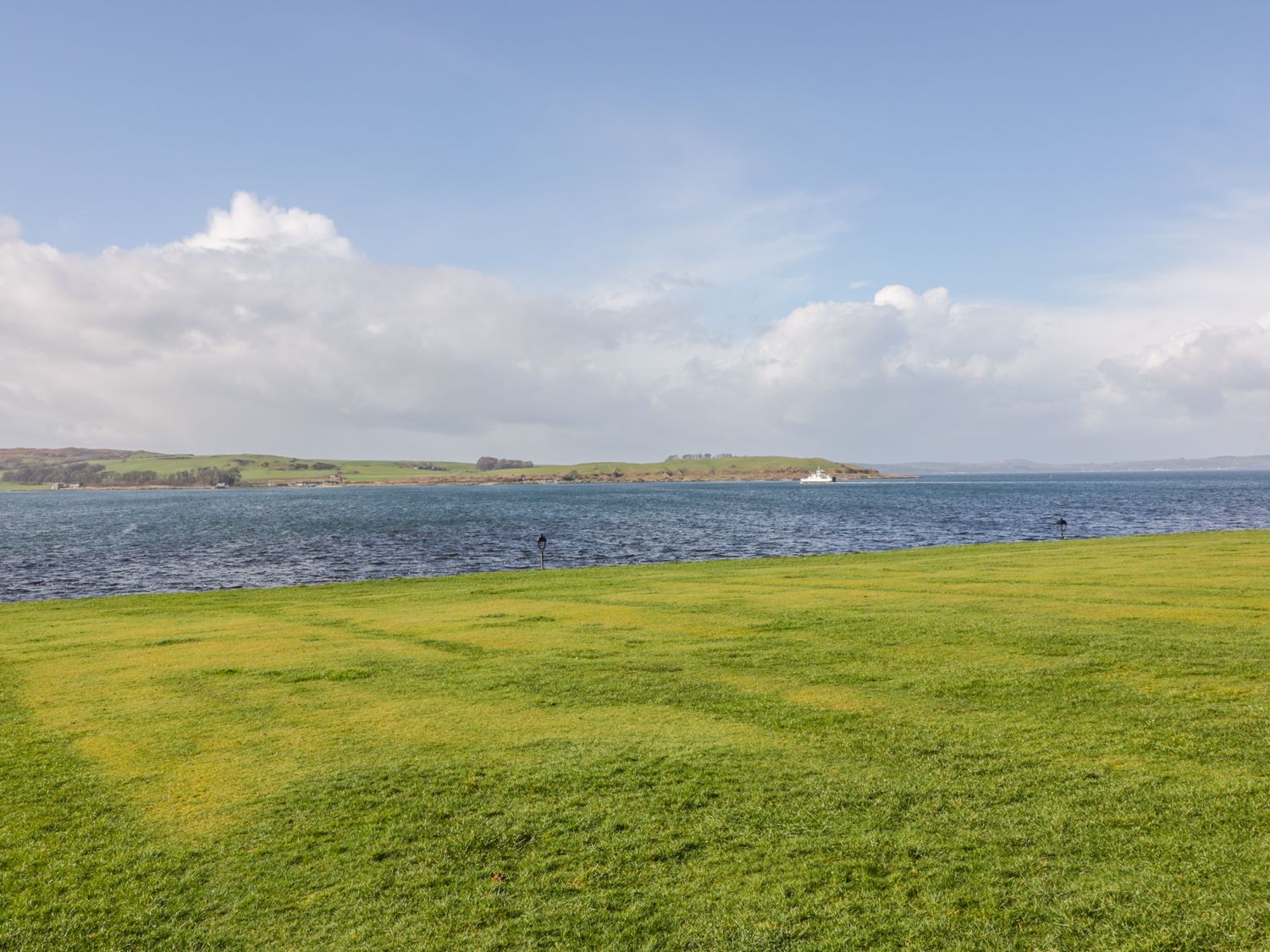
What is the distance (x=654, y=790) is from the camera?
8289mm

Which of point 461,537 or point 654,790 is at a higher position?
point 654,790

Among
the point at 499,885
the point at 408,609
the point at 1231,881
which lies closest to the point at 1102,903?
the point at 1231,881

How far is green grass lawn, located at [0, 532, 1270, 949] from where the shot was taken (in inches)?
238

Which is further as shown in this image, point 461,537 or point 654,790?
point 461,537

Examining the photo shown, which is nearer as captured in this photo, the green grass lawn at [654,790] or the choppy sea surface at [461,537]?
the green grass lawn at [654,790]

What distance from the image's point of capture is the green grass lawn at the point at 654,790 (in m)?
6.05

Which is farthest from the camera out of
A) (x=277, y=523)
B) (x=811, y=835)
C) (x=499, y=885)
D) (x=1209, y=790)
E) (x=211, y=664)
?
(x=277, y=523)

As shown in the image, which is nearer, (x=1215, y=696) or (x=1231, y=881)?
(x=1231, y=881)

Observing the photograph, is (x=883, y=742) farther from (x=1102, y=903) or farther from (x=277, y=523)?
(x=277, y=523)

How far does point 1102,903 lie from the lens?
602cm

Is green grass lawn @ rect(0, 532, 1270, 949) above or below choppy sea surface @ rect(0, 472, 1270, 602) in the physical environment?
above

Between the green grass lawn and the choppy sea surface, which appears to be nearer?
A: the green grass lawn

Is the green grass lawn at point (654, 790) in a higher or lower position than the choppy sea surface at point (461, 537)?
higher

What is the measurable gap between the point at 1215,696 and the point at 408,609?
1969cm
